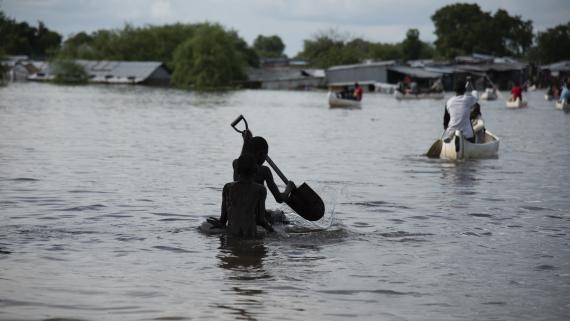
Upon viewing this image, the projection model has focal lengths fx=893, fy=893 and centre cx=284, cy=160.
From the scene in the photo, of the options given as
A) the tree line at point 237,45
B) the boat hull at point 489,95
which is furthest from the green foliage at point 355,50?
the boat hull at point 489,95

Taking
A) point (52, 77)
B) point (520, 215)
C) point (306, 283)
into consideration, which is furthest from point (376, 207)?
point (52, 77)

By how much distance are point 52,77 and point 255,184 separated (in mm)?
118009

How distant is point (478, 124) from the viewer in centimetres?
2034

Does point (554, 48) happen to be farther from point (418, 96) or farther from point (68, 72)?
point (418, 96)

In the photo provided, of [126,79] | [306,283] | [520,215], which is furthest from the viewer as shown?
[126,79]

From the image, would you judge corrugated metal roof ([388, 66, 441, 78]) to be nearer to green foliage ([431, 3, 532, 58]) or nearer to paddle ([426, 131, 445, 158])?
green foliage ([431, 3, 532, 58])

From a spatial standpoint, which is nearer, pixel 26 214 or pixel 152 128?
pixel 26 214

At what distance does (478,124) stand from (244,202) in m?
12.3

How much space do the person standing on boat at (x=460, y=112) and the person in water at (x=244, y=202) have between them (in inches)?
361

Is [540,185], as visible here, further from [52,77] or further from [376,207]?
[52,77]

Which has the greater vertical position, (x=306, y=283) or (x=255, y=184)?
(x=255, y=184)

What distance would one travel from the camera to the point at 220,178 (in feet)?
53.7

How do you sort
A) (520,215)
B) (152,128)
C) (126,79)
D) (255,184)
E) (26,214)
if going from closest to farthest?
(255,184), (26,214), (520,215), (152,128), (126,79)

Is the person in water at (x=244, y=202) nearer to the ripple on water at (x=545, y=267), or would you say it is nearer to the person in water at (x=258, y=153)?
the person in water at (x=258, y=153)
